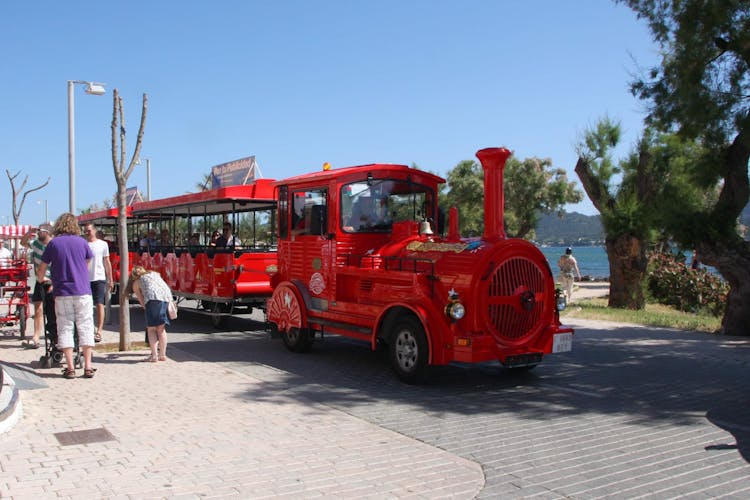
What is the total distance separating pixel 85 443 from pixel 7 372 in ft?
8.46

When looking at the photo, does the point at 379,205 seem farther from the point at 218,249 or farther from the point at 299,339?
the point at 218,249

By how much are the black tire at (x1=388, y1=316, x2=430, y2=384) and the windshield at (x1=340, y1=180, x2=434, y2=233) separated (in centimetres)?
184

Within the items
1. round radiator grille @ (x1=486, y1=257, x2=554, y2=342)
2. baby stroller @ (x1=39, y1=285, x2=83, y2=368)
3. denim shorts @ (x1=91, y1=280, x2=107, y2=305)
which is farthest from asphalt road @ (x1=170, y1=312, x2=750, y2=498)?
baby stroller @ (x1=39, y1=285, x2=83, y2=368)

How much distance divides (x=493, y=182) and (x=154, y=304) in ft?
15.4

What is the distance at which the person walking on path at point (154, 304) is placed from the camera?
884cm

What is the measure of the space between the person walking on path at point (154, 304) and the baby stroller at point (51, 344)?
36.9 inches

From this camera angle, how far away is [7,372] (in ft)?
23.7

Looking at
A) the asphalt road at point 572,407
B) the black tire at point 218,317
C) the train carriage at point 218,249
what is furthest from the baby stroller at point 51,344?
the black tire at point 218,317

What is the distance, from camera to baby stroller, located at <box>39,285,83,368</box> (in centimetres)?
816

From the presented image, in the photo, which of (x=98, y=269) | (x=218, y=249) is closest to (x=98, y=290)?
(x=98, y=269)

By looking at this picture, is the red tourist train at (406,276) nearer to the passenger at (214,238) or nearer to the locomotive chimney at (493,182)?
the locomotive chimney at (493,182)

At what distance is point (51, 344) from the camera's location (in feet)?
27.1

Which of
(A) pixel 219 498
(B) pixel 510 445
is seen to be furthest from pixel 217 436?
(B) pixel 510 445

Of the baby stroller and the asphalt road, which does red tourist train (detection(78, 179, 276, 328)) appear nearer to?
the asphalt road
